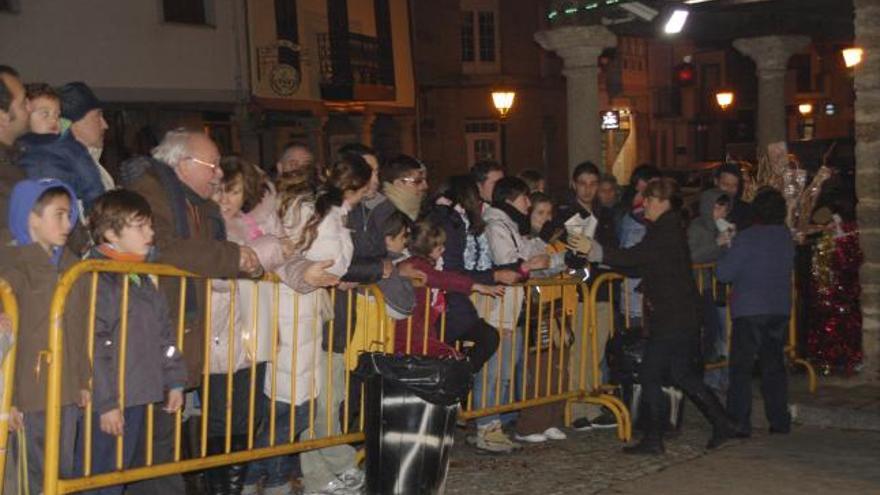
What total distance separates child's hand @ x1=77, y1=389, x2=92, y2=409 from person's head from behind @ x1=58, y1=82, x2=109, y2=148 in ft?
4.97

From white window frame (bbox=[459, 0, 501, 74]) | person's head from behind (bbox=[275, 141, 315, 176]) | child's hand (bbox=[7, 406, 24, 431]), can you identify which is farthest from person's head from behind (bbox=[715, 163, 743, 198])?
white window frame (bbox=[459, 0, 501, 74])

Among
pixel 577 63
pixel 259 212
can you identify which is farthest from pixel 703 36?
pixel 259 212

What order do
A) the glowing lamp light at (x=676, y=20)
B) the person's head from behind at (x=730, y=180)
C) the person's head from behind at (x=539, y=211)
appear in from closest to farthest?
the person's head from behind at (x=539, y=211) < the person's head from behind at (x=730, y=180) < the glowing lamp light at (x=676, y=20)

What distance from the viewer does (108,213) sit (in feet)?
18.5

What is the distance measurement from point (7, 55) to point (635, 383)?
52.9 ft

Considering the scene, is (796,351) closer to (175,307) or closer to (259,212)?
(259,212)

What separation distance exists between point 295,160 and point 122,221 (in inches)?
87.1

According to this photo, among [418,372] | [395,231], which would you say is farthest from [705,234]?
[418,372]

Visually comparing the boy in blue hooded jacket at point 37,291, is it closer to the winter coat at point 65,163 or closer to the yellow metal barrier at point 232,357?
the yellow metal barrier at point 232,357

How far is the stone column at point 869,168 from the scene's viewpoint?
1040cm

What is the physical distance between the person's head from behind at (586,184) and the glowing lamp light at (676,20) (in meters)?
4.58

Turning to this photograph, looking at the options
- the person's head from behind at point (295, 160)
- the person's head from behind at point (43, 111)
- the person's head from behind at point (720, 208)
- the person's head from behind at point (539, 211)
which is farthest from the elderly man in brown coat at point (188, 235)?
the person's head from behind at point (720, 208)

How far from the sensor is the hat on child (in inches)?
255

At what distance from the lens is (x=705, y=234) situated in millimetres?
10188
